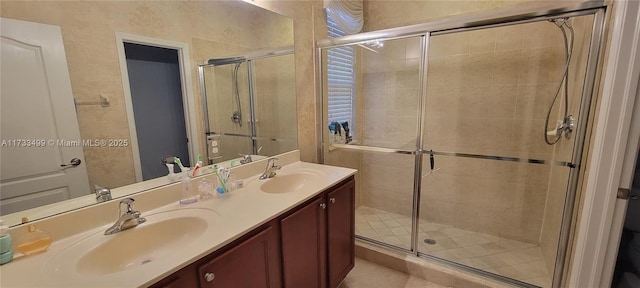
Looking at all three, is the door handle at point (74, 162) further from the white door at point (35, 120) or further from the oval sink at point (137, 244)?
the oval sink at point (137, 244)

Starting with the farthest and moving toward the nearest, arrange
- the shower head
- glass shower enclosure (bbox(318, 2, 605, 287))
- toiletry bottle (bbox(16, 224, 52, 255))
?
glass shower enclosure (bbox(318, 2, 605, 287)), the shower head, toiletry bottle (bbox(16, 224, 52, 255))

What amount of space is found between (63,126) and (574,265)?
2.70 m

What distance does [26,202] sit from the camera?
1001mm

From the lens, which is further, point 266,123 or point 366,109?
point 366,109

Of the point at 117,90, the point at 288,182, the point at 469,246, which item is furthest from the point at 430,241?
the point at 117,90

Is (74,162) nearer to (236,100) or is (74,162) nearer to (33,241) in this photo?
(33,241)

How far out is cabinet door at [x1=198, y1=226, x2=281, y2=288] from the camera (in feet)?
3.17

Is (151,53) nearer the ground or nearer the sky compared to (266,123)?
nearer the sky

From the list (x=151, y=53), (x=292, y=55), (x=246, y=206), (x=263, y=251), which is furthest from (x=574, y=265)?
(x=151, y=53)

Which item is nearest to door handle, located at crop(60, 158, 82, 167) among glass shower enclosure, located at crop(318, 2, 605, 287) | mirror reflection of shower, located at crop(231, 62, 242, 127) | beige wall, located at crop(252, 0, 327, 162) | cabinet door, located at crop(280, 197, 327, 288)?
mirror reflection of shower, located at crop(231, 62, 242, 127)

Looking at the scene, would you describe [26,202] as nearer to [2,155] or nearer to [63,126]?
[2,155]

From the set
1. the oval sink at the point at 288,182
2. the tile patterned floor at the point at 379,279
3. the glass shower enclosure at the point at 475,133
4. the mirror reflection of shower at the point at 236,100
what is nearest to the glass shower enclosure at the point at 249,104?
the mirror reflection of shower at the point at 236,100

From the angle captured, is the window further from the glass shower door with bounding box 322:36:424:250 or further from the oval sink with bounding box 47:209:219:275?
the oval sink with bounding box 47:209:219:275

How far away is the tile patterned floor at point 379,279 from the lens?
77.6 inches
